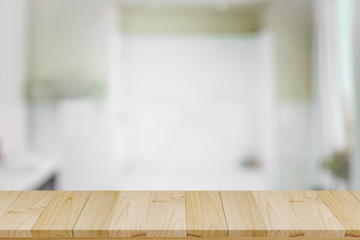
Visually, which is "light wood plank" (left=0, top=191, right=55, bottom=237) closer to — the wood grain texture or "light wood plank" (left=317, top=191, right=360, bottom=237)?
the wood grain texture

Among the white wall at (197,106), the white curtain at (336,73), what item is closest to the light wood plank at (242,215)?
the white curtain at (336,73)

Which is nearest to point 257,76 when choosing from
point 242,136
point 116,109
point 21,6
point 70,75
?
point 242,136

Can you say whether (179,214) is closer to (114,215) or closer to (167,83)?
(114,215)

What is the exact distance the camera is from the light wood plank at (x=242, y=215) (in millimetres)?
305

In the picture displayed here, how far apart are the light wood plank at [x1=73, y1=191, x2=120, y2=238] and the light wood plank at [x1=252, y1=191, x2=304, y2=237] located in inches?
4.7

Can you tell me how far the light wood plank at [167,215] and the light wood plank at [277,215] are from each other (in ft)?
0.21

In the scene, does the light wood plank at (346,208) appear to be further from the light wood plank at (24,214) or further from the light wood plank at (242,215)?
the light wood plank at (24,214)

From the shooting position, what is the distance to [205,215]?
0.32m

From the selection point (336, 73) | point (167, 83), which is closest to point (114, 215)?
point (336, 73)

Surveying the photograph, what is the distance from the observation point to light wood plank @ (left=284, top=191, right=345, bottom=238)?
12.0 inches

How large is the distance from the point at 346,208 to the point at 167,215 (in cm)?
15

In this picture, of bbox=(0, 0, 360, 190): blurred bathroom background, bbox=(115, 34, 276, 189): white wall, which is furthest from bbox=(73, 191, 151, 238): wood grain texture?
bbox=(115, 34, 276, 189): white wall

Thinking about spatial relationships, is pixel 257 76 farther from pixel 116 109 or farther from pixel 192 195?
pixel 192 195

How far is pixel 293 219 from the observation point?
32 cm
